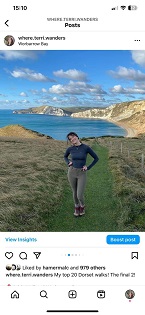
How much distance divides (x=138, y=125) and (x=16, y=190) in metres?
149
